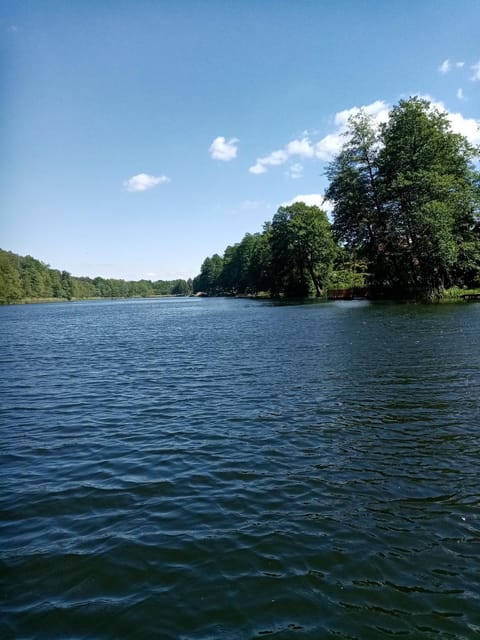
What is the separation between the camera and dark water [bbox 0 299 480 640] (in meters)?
4.59

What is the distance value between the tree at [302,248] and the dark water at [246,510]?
77313 mm

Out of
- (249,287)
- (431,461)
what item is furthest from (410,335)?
(249,287)

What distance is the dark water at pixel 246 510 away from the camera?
15.1 ft

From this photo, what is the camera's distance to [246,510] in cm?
671

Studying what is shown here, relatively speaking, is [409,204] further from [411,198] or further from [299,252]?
[299,252]

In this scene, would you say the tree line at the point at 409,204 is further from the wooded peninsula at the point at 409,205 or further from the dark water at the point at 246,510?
the dark water at the point at 246,510

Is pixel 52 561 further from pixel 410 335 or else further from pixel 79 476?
pixel 410 335

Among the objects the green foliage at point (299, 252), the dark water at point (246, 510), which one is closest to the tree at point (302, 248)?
the green foliage at point (299, 252)

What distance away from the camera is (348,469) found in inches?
317

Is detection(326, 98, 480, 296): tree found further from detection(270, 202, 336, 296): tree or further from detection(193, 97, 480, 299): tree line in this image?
detection(270, 202, 336, 296): tree

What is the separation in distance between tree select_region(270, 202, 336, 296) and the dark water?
77313mm

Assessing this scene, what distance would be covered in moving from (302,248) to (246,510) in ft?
288

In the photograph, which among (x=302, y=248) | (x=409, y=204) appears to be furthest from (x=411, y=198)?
(x=302, y=248)

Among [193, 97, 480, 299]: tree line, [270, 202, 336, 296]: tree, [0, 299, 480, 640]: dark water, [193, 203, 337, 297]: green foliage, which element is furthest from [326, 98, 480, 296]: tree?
[0, 299, 480, 640]: dark water
